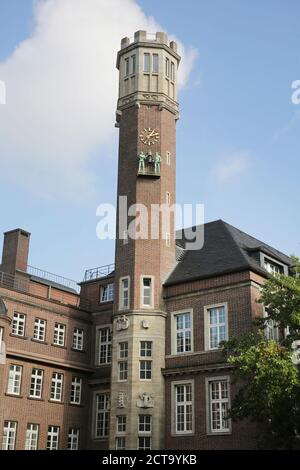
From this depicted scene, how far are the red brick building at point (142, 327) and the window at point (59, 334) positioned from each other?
8 centimetres

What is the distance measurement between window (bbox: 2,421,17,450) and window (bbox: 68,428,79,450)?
4.10m

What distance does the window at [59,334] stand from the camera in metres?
38.8

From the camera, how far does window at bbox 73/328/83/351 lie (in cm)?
4009

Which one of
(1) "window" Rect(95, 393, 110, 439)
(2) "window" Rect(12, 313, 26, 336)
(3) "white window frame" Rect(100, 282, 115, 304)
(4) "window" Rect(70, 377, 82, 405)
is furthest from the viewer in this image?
(3) "white window frame" Rect(100, 282, 115, 304)

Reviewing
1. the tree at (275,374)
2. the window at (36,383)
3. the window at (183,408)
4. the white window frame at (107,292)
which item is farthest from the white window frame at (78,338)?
the tree at (275,374)

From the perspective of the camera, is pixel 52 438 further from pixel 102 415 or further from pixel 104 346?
pixel 104 346

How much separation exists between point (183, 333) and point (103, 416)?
7732 millimetres

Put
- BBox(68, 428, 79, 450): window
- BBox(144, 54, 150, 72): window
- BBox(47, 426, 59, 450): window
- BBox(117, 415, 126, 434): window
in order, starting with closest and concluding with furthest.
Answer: BBox(117, 415, 126, 434): window → BBox(47, 426, 59, 450): window → BBox(68, 428, 79, 450): window → BBox(144, 54, 150, 72): window

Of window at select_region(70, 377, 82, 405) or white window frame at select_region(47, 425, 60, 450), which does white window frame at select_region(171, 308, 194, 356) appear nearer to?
window at select_region(70, 377, 82, 405)

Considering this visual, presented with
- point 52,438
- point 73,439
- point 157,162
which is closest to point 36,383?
point 52,438

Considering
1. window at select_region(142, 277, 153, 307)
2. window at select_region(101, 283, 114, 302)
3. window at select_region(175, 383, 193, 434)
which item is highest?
window at select_region(101, 283, 114, 302)

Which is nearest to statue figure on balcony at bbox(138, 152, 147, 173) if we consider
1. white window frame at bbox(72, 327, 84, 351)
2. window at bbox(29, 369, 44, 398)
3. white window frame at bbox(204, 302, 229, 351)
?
white window frame at bbox(204, 302, 229, 351)

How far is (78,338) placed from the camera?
133ft

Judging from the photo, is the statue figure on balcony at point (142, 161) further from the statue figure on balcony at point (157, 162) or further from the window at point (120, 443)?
the window at point (120, 443)
